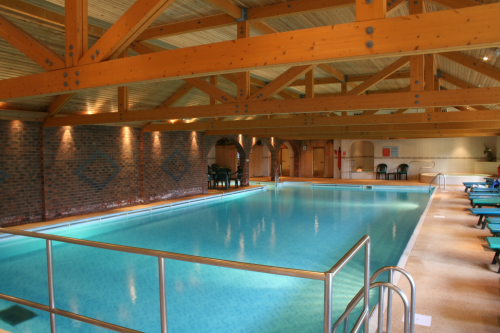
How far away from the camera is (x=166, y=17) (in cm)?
572

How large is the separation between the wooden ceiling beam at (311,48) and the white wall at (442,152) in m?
18.1

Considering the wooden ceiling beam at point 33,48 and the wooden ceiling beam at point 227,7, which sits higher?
the wooden ceiling beam at point 227,7

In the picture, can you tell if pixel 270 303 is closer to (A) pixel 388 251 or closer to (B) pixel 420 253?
(B) pixel 420 253

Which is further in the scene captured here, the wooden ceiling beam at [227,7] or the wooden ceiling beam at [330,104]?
the wooden ceiling beam at [330,104]

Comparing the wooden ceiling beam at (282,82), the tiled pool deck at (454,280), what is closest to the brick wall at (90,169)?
the wooden ceiling beam at (282,82)

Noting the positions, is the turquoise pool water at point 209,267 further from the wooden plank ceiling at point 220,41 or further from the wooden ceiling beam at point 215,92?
the wooden ceiling beam at point 215,92

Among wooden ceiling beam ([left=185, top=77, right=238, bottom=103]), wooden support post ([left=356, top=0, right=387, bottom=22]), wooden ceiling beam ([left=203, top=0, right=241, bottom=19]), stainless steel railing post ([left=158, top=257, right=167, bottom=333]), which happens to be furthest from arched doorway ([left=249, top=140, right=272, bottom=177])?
stainless steel railing post ([left=158, top=257, right=167, bottom=333])

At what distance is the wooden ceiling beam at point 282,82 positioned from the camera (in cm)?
580

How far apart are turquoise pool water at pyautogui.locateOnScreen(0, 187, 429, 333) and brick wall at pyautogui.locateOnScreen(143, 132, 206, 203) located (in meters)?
1.64

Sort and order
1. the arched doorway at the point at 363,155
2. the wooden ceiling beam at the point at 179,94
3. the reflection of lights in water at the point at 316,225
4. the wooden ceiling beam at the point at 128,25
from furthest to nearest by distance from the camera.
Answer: the arched doorway at the point at 363,155 → the wooden ceiling beam at the point at 179,94 → the reflection of lights in water at the point at 316,225 → the wooden ceiling beam at the point at 128,25

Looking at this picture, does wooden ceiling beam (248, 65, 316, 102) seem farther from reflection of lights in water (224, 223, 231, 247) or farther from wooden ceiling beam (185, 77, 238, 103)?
reflection of lights in water (224, 223, 231, 247)

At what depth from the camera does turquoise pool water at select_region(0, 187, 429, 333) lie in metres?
4.09

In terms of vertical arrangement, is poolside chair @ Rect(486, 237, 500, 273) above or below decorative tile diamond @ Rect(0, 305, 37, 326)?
above

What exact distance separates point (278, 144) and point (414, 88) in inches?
600
